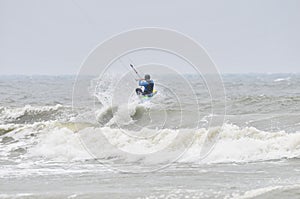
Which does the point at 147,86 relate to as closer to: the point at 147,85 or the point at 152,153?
the point at 147,85

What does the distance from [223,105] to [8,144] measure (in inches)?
458

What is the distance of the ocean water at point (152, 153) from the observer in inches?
351

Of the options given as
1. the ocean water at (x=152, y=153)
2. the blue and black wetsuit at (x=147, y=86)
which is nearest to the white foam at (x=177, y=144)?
the ocean water at (x=152, y=153)

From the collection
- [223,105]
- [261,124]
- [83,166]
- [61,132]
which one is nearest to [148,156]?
[83,166]

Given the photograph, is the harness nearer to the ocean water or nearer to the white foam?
the white foam

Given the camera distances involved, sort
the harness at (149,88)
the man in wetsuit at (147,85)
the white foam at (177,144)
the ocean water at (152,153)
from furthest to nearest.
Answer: the harness at (149,88) → the man in wetsuit at (147,85) → the white foam at (177,144) → the ocean water at (152,153)

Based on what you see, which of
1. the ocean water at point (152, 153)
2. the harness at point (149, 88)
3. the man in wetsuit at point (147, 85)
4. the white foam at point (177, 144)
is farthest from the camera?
the harness at point (149, 88)

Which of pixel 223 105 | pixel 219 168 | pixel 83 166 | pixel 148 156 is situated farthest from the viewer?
pixel 223 105

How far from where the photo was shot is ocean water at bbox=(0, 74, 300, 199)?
8914 mm

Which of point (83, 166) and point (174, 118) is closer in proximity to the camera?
point (83, 166)

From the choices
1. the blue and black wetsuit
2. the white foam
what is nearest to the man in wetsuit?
the blue and black wetsuit

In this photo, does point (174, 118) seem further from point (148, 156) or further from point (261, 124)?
point (148, 156)

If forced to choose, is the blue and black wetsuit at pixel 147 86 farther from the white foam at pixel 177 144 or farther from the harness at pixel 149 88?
the white foam at pixel 177 144

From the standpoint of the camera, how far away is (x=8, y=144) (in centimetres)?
1619
